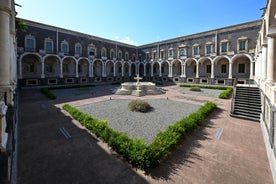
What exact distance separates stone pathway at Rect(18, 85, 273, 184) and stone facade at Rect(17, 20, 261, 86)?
1719 cm

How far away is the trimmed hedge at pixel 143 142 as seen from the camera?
14.8ft

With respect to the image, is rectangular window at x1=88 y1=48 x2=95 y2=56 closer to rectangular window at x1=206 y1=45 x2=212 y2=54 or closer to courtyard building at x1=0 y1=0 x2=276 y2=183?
courtyard building at x1=0 y1=0 x2=276 y2=183

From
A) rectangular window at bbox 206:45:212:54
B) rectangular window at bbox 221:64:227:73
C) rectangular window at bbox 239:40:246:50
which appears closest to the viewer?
rectangular window at bbox 239:40:246:50

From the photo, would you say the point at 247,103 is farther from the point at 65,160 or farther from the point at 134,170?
the point at 65,160

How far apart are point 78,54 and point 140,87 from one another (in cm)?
1857

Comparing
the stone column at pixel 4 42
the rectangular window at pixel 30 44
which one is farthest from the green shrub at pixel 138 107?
the rectangular window at pixel 30 44

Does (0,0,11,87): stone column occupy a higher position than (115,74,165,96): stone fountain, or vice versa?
(0,0,11,87): stone column

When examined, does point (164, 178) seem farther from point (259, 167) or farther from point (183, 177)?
point (259, 167)

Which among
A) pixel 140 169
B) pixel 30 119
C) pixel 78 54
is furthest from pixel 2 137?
pixel 78 54

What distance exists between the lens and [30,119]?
8688 mm

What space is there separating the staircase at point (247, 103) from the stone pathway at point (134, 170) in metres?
2.31

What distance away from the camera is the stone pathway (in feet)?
13.3

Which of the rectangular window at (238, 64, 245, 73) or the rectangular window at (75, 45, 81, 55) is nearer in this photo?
the rectangular window at (238, 64, 245, 73)

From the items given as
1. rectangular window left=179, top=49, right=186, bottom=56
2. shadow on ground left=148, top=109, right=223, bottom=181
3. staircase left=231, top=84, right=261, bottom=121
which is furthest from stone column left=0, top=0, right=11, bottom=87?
rectangular window left=179, top=49, right=186, bottom=56
